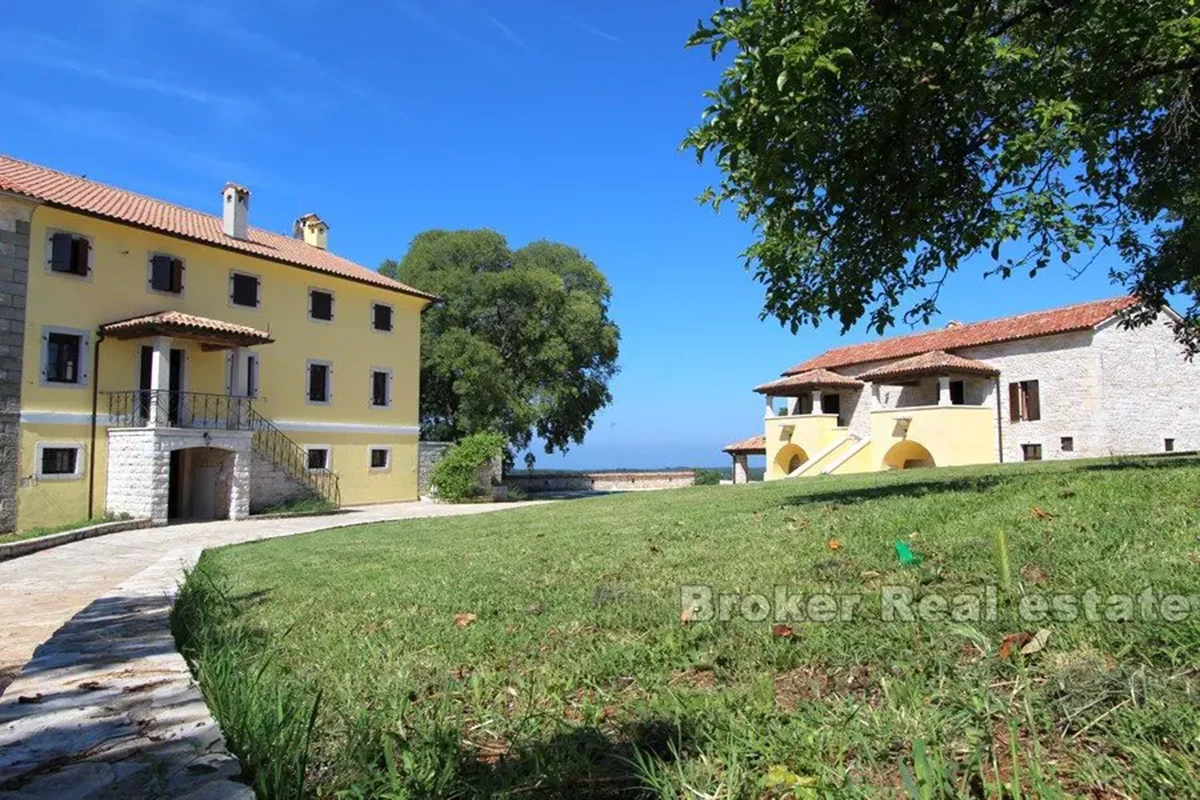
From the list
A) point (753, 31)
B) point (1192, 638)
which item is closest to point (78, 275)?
point (753, 31)

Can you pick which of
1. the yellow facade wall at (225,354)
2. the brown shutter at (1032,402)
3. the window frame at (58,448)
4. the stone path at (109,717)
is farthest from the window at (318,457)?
the brown shutter at (1032,402)

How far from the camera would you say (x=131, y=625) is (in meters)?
4.58

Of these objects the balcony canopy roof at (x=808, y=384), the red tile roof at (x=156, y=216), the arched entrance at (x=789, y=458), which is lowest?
the arched entrance at (x=789, y=458)

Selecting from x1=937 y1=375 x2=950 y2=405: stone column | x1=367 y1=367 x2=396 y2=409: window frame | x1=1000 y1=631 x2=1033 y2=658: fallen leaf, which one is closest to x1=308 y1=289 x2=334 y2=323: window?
x1=367 y1=367 x2=396 y2=409: window frame

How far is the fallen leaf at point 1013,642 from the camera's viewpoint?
8.20ft

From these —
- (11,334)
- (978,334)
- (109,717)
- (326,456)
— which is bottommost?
(109,717)

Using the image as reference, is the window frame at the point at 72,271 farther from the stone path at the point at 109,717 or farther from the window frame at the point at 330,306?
the stone path at the point at 109,717

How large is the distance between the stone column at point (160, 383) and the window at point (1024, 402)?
28139 millimetres

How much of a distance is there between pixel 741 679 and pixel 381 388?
26662mm

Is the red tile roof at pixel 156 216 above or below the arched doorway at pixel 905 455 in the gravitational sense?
above

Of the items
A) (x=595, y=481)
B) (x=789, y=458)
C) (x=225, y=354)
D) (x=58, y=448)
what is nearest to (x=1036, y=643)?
(x=58, y=448)

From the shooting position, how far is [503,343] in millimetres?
33625

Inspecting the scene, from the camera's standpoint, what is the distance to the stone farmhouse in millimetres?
25969

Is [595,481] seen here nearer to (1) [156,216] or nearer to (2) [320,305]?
(2) [320,305]
